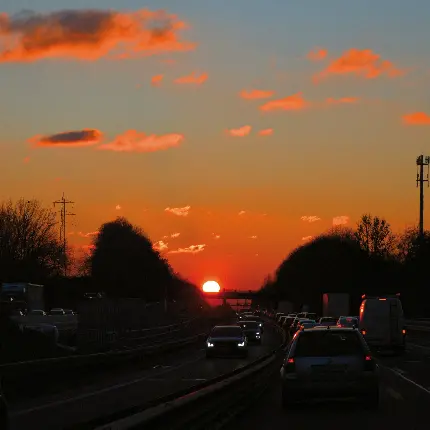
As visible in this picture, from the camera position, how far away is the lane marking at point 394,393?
22.0 meters

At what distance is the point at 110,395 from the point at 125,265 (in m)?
125

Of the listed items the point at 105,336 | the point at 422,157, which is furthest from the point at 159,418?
the point at 422,157

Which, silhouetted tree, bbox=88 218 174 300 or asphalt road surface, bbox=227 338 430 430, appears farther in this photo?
silhouetted tree, bbox=88 218 174 300

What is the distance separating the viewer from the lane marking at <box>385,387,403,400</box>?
21953 millimetres

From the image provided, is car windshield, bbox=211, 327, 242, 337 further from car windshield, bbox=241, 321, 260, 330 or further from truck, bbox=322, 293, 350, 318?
truck, bbox=322, 293, 350, 318

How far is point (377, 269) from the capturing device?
148750 mm

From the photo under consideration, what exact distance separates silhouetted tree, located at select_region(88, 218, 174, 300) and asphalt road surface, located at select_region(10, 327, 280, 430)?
101m

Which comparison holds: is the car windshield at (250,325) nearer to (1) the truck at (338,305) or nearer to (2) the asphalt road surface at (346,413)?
(1) the truck at (338,305)

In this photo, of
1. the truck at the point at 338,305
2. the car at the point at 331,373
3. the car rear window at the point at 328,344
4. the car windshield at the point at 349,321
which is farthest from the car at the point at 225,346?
the truck at the point at 338,305

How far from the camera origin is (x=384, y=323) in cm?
4719

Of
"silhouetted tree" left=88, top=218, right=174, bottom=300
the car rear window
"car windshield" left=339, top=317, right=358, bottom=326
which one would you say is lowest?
"car windshield" left=339, top=317, right=358, bottom=326

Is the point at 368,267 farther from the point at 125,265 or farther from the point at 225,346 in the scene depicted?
the point at 225,346

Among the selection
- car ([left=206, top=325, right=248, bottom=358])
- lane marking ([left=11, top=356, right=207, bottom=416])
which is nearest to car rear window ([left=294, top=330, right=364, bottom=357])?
lane marking ([left=11, top=356, right=207, bottom=416])

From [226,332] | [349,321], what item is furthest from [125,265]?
[226,332]
